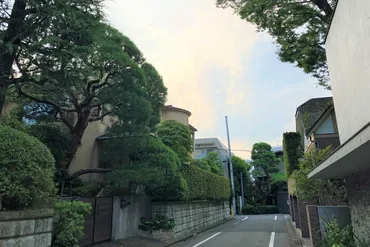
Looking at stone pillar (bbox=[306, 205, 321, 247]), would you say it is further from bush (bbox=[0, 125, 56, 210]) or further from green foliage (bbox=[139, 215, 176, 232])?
bush (bbox=[0, 125, 56, 210])

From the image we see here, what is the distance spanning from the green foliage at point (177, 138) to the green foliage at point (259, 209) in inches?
1013

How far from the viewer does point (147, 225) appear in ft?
39.8

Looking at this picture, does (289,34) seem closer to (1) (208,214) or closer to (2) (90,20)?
(2) (90,20)

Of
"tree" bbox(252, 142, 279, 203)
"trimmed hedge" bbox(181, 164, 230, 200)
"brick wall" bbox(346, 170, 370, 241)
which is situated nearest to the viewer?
"brick wall" bbox(346, 170, 370, 241)

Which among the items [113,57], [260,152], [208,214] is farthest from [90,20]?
[260,152]

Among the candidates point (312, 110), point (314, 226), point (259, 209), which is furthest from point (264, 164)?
point (314, 226)

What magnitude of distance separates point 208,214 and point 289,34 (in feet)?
44.1

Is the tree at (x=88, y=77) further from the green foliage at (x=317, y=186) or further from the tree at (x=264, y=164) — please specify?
the tree at (x=264, y=164)

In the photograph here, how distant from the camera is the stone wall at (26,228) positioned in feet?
14.5

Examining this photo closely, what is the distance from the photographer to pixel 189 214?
1606cm

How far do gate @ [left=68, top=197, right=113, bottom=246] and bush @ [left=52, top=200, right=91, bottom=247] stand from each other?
2230mm

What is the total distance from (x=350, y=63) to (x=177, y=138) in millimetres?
10383

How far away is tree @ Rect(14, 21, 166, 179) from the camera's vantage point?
671cm

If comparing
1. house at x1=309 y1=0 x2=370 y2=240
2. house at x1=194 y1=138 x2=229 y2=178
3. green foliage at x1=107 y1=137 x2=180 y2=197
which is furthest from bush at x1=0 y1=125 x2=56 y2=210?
house at x1=194 y1=138 x2=229 y2=178
